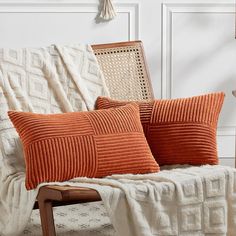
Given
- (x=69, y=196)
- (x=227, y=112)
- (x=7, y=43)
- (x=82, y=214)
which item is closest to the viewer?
(x=69, y=196)

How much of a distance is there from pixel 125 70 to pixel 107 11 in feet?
2.52

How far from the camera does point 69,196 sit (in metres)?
2.28

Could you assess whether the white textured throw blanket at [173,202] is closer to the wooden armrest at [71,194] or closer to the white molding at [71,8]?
the wooden armrest at [71,194]

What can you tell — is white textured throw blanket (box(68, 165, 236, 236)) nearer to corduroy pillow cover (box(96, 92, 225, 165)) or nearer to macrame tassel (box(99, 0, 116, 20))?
corduroy pillow cover (box(96, 92, 225, 165))

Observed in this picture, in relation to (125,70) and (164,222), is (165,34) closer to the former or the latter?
(125,70)

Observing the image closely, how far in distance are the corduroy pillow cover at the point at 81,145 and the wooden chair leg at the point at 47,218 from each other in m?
0.14

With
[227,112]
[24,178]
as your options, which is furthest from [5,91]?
[227,112]

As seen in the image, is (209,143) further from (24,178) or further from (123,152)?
(24,178)

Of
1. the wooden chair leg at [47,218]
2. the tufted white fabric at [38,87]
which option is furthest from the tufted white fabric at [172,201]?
the tufted white fabric at [38,87]

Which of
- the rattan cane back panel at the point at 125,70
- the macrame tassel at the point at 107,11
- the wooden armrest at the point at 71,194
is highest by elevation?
the macrame tassel at the point at 107,11

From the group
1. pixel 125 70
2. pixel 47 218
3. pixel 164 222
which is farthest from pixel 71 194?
pixel 125 70

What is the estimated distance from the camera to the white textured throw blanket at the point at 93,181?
7.72ft

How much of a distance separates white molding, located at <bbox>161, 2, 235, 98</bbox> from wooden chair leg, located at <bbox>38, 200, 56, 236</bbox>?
1807 mm

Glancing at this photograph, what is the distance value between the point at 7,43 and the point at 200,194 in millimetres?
1716
